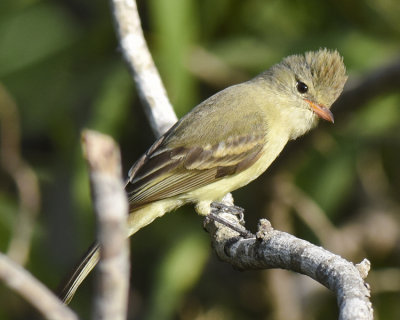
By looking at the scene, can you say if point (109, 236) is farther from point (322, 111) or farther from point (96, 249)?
point (322, 111)

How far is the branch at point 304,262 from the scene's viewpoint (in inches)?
81.9

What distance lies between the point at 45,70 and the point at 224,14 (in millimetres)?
1365

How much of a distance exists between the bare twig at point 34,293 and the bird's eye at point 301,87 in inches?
115

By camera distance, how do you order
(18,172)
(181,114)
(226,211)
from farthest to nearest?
(18,172) < (181,114) < (226,211)

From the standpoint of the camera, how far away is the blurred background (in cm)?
511

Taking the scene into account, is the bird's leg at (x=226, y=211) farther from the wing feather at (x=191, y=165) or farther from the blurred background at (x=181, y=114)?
the blurred background at (x=181, y=114)

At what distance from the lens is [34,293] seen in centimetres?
163

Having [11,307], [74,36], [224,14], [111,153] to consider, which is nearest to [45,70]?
[74,36]

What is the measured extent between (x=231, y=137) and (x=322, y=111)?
509 mm

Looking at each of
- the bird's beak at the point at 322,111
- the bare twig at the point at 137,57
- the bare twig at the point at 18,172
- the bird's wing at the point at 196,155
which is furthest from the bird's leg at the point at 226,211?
the bare twig at the point at 18,172

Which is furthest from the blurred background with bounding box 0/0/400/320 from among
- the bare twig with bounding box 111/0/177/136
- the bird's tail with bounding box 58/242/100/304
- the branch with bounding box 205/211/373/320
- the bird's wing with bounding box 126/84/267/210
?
the branch with bounding box 205/211/373/320

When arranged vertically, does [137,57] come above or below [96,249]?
above

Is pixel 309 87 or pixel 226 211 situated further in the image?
pixel 309 87

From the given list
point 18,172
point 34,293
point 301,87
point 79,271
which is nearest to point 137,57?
point 301,87
